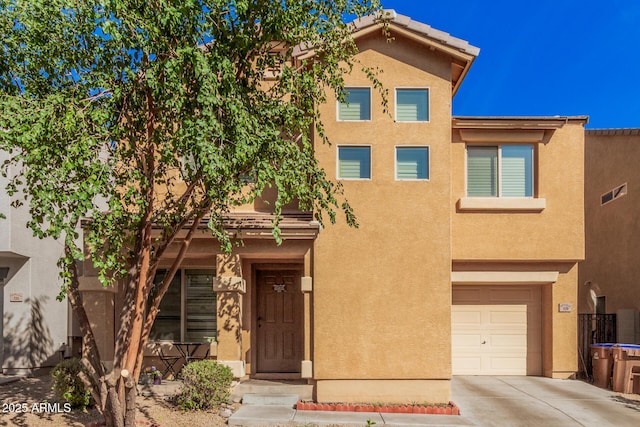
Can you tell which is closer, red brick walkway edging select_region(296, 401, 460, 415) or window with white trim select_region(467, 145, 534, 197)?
red brick walkway edging select_region(296, 401, 460, 415)

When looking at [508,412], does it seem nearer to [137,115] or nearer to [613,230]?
[137,115]

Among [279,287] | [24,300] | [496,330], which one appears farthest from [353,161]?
[24,300]

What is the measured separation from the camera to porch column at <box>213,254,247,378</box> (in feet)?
32.6

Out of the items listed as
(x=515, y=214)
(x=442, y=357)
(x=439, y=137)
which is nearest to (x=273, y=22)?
(x=439, y=137)

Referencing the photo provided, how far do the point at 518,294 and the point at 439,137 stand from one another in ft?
15.8

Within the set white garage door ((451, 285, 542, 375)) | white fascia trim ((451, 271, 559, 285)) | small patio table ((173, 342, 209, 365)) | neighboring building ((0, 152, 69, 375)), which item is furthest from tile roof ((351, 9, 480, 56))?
neighboring building ((0, 152, 69, 375))

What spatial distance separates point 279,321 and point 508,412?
5.09m

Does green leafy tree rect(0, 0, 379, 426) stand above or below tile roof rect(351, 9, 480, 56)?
below

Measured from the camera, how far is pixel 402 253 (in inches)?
396

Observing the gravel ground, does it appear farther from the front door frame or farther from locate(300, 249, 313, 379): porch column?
the front door frame

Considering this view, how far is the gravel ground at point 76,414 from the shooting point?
820 cm

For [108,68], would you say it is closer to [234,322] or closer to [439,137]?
[234,322]

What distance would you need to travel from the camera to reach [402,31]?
33.7 feet

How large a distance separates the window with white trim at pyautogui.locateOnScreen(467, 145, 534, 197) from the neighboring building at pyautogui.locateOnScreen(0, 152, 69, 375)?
1078 cm
